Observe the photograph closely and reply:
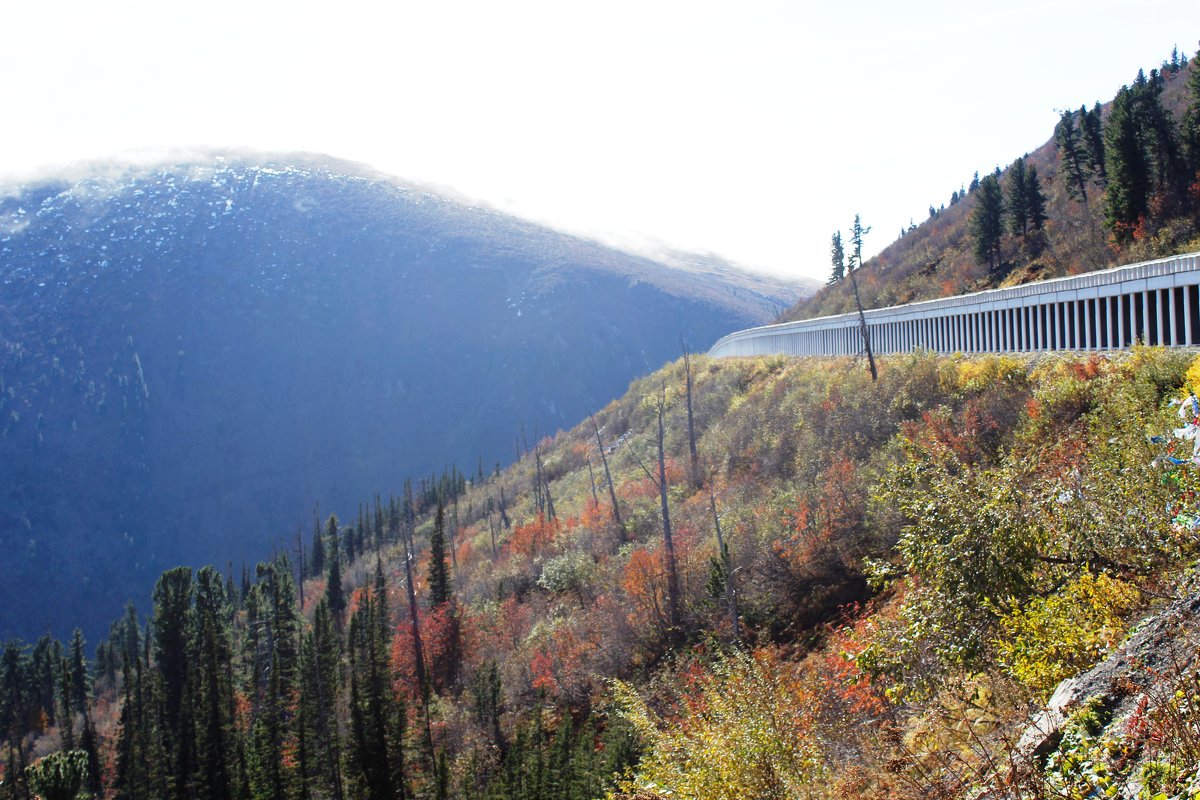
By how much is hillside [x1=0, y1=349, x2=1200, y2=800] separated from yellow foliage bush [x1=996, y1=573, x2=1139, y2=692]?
0.04m

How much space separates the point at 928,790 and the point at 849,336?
41.0 metres

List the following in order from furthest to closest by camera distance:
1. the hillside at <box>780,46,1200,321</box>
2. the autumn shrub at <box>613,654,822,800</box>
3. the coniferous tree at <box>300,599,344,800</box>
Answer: the coniferous tree at <box>300,599,344,800</box>
the hillside at <box>780,46,1200,321</box>
the autumn shrub at <box>613,654,822,800</box>

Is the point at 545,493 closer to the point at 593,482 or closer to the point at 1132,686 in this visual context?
the point at 593,482

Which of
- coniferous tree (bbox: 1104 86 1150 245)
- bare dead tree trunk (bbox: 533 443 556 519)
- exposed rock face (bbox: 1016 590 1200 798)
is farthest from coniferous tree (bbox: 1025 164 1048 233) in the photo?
exposed rock face (bbox: 1016 590 1200 798)

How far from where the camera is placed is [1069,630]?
9016mm

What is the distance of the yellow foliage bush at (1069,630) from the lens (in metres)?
8.87

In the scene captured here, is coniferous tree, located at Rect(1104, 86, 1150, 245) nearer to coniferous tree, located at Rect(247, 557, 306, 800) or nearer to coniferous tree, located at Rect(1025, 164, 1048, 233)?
coniferous tree, located at Rect(1025, 164, 1048, 233)

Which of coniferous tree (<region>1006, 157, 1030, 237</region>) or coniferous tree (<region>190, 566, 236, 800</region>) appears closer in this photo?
coniferous tree (<region>1006, 157, 1030, 237</region>)

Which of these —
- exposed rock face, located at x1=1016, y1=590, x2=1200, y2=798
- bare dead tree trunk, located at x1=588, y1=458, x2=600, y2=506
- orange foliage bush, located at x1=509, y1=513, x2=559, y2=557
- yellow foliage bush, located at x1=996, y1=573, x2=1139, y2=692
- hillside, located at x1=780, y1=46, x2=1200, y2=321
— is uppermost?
hillside, located at x1=780, y1=46, x2=1200, y2=321

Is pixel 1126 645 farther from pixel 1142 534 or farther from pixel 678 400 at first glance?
pixel 678 400

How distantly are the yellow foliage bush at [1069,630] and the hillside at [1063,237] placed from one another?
91.9 feet

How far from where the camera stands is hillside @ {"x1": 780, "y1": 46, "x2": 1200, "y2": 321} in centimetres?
3575

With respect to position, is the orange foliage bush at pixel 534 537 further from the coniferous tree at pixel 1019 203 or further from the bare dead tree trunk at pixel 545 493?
the coniferous tree at pixel 1019 203

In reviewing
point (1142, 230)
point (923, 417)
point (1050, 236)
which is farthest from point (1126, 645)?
point (1050, 236)
